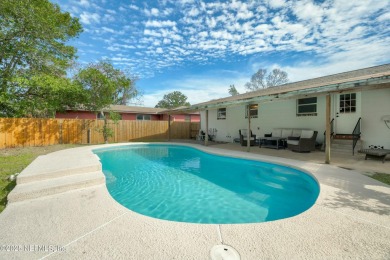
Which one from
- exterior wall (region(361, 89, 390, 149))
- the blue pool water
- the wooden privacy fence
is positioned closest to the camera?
the blue pool water

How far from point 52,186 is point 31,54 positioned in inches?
472

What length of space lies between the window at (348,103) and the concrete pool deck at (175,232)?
6717 mm

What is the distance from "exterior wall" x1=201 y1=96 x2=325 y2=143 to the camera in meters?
9.91

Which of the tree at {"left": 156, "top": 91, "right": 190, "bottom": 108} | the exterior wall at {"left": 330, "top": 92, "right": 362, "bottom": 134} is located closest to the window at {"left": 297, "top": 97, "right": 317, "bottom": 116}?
the exterior wall at {"left": 330, "top": 92, "right": 362, "bottom": 134}

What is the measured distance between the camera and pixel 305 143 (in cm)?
892

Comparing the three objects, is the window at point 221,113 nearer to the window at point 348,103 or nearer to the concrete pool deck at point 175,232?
the window at point 348,103

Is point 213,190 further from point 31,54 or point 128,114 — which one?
point 128,114

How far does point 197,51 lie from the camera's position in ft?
50.9

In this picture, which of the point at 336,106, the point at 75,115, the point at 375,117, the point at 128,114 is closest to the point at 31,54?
the point at 75,115

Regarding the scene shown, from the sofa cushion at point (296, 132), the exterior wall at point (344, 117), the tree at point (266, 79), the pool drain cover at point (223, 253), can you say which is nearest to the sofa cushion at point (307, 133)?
the sofa cushion at point (296, 132)

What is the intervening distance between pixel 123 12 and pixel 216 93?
2618 centimetres

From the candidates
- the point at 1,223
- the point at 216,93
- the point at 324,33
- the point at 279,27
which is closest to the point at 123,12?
the point at 279,27

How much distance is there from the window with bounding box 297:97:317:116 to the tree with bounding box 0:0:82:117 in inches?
577

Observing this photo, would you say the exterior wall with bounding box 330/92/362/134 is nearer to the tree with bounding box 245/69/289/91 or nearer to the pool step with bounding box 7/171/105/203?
the pool step with bounding box 7/171/105/203
